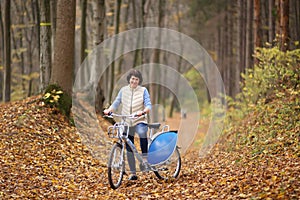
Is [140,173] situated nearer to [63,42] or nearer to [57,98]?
[57,98]

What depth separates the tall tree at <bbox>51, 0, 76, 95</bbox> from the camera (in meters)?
13.8

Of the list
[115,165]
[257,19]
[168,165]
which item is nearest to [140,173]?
[168,165]

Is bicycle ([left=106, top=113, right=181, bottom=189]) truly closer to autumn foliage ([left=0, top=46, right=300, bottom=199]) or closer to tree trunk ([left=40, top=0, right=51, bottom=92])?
autumn foliage ([left=0, top=46, right=300, bottom=199])

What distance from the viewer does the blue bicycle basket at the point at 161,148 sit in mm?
9500

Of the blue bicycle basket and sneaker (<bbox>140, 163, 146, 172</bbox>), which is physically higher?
the blue bicycle basket

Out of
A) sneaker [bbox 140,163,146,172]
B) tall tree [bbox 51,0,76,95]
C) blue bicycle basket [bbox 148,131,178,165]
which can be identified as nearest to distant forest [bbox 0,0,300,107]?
tall tree [bbox 51,0,76,95]

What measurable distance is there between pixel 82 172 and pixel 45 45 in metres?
6.06

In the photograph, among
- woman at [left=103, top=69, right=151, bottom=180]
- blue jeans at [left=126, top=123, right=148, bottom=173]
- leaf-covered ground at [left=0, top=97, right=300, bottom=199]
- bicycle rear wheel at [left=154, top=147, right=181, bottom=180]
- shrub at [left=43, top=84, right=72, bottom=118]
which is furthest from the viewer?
shrub at [left=43, top=84, right=72, bottom=118]

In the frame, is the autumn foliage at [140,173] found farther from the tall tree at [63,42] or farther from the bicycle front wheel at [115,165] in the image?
the tall tree at [63,42]

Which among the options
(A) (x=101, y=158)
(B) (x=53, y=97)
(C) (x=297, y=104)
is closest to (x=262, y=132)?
(C) (x=297, y=104)

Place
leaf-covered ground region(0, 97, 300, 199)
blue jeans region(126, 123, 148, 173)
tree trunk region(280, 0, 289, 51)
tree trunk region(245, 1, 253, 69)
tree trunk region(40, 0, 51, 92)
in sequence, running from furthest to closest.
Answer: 1. tree trunk region(245, 1, 253, 69)
2. tree trunk region(280, 0, 289, 51)
3. tree trunk region(40, 0, 51, 92)
4. blue jeans region(126, 123, 148, 173)
5. leaf-covered ground region(0, 97, 300, 199)

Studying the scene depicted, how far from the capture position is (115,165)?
912cm

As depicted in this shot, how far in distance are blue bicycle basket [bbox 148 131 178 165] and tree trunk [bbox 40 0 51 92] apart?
7.31 metres

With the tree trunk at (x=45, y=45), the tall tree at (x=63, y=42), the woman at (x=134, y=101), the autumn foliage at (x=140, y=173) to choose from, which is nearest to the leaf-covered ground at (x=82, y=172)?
the autumn foliage at (x=140, y=173)
